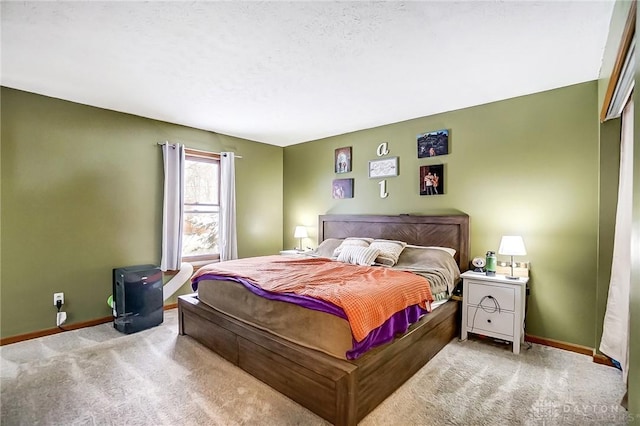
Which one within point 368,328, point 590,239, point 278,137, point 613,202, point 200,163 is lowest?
point 368,328

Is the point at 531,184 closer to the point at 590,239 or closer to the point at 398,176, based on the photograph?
the point at 590,239

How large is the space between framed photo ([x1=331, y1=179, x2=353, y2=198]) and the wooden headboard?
34 centimetres

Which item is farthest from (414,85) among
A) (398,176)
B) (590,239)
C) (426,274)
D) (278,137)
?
(278,137)

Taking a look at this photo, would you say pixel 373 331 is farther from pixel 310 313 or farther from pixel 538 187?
pixel 538 187

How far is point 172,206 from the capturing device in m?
4.10

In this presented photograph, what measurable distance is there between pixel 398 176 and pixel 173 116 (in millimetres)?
3063

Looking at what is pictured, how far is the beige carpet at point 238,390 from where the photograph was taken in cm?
194

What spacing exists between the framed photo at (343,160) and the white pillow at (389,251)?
1521mm

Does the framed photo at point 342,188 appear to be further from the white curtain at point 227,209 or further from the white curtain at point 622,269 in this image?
the white curtain at point 622,269

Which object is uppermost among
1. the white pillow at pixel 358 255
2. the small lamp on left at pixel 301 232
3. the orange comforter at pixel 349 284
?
the small lamp on left at pixel 301 232

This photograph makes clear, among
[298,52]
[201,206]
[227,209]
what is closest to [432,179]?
[298,52]

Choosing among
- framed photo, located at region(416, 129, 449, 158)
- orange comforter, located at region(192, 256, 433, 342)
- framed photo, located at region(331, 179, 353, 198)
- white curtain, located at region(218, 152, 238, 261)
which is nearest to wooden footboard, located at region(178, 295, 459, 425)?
orange comforter, located at region(192, 256, 433, 342)

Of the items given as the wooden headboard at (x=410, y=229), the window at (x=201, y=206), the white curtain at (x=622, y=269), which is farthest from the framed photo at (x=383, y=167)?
the window at (x=201, y=206)

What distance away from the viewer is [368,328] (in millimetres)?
1948
